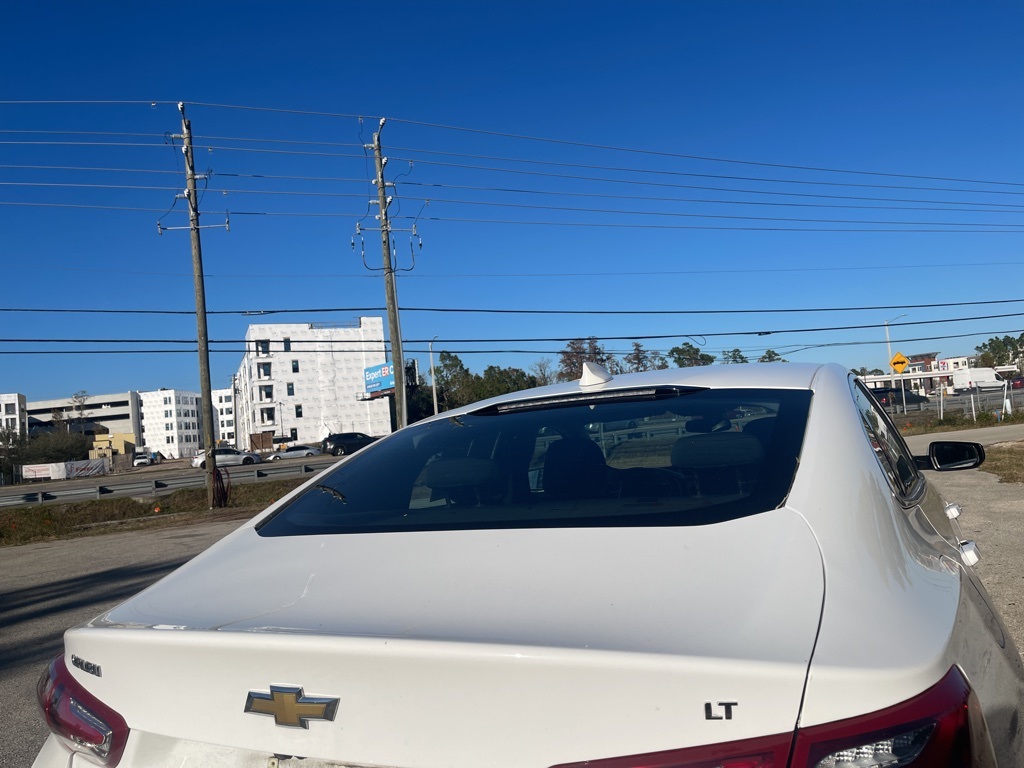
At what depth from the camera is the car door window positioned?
2502 mm

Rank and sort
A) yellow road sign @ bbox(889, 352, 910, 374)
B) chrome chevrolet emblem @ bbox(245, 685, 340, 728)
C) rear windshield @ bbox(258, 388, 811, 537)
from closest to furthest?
chrome chevrolet emblem @ bbox(245, 685, 340, 728) → rear windshield @ bbox(258, 388, 811, 537) → yellow road sign @ bbox(889, 352, 910, 374)

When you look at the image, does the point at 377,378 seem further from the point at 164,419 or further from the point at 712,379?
the point at 164,419

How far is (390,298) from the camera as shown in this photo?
28.3 m

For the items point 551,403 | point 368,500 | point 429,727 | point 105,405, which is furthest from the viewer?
point 105,405

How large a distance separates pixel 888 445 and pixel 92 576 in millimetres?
9421

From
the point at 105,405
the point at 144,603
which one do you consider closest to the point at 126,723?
the point at 144,603

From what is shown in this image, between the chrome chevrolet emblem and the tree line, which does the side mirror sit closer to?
the chrome chevrolet emblem

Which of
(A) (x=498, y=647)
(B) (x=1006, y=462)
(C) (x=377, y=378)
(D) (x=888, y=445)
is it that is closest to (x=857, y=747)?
(A) (x=498, y=647)

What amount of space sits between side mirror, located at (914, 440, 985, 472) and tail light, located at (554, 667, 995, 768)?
2.60 meters

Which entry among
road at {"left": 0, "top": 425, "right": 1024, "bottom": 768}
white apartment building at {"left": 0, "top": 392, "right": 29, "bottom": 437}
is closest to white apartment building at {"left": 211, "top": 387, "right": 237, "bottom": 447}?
white apartment building at {"left": 0, "top": 392, "right": 29, "bottom": 437}

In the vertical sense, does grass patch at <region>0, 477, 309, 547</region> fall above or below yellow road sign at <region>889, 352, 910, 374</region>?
below

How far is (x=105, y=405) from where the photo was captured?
133250 millimetres

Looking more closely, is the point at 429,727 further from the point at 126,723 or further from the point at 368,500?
the point at 368,500

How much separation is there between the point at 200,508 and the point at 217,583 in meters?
23.2
